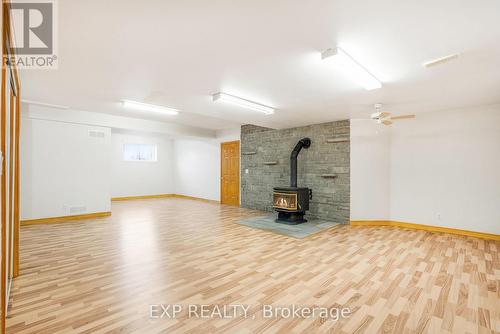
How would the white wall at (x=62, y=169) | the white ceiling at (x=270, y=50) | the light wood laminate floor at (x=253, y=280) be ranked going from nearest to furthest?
the white ceiling at (x=270, y=50) < the light wood laminate floor at (x=253, y=280) < the white wall at (x=62, y=169)

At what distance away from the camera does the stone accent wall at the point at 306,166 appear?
5.64 meters

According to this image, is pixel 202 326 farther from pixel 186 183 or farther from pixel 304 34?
pixel 186 183

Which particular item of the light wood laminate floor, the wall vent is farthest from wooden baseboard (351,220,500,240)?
the wall vent

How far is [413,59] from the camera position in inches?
102

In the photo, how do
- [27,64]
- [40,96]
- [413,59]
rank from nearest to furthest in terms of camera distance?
1. [413,59]
2. [27,64]
3. [40,96]

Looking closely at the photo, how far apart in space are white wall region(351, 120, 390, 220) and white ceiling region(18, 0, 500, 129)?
51.4 inches

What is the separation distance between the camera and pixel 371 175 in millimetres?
5473

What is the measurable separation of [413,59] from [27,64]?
4458 mm

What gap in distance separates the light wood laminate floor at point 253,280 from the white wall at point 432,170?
2.03ft

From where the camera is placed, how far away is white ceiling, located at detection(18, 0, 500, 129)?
72.3 inches

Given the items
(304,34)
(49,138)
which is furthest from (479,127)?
(49,138)

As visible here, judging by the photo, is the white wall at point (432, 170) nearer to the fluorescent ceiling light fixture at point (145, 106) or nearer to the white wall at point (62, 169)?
the fluorescent ceiling light fixture at point (145, 106)

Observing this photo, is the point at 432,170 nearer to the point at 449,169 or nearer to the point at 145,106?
the point at 449,169

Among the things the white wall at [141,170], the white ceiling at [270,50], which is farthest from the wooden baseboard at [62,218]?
the white wall at [141,170]
